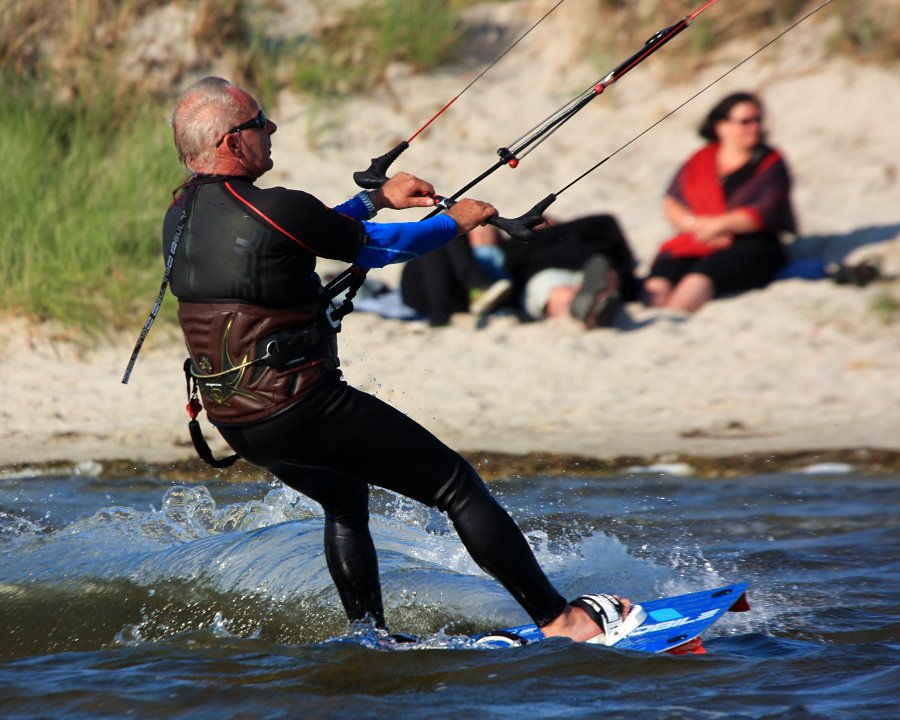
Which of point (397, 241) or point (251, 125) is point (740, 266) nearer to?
point (397, 241)

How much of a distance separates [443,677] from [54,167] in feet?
20.2

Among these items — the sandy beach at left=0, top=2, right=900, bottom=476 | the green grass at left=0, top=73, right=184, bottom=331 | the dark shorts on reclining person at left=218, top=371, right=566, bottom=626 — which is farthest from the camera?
the green grass at left=0, top=73, right=184, bottom=331

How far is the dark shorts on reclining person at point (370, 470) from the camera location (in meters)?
3.58

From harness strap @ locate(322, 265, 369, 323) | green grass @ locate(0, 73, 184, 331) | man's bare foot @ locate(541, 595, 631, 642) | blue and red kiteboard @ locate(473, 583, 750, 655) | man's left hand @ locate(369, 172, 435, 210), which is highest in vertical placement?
green grass @ locate(0, 73, 184, 331)

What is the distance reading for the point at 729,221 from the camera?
819 cm

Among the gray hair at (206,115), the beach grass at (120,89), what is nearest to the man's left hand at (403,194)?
the gray hair at (206,115)

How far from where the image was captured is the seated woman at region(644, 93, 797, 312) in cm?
823

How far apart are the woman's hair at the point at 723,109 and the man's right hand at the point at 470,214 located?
501 cm

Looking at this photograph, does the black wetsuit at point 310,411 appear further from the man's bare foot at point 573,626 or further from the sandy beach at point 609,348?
the sandy beach at point 609,348

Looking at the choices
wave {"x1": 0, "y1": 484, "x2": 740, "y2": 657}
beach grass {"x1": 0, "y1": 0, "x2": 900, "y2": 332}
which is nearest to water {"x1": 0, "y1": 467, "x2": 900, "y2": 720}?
wave {"x1": 0, "y1": 484, "x2": 740, "y2": 657}

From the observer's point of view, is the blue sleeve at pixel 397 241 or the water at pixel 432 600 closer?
the blue sleeve at pixel 397 241

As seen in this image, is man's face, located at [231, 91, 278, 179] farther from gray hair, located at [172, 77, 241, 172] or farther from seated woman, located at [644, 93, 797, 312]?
seated woman, located at [644, 93, 797, 312]

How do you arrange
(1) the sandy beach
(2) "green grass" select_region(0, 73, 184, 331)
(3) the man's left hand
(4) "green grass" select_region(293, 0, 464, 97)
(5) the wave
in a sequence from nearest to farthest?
(3) the man's left hand → (5) the wave → (1) the sandy beach → (2) "green grass" select_region(0, 73, 184, 331) → (4) "green grass" select_region(293, 0, 464, 97)

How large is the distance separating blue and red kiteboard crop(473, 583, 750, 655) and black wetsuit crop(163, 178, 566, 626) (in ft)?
0.76
